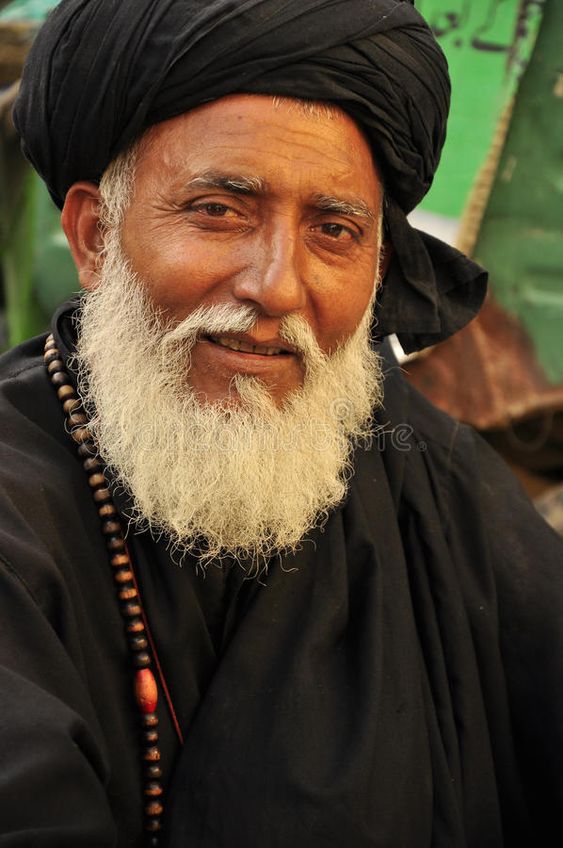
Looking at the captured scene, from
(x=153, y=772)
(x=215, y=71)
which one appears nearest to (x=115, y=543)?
(x=153, y=772)

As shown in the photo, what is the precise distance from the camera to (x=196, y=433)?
2252 millimetres

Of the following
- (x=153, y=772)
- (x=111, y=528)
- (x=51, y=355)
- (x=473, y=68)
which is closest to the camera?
(x=153, y=772)

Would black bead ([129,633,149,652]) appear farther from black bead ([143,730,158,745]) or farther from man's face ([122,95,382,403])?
man's face ([122,95,382,403])

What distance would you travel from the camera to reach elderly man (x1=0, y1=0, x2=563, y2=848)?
6.59 feet

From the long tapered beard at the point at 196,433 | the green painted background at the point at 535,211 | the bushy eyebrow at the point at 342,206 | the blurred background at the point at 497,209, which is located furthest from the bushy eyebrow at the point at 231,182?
the green painted background at the point at 535,211

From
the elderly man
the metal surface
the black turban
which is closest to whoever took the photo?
the elderly man

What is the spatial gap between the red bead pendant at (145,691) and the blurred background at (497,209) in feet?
10.1

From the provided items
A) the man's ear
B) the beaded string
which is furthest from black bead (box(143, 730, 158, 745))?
the man's ear

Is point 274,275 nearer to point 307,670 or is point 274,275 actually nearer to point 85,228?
point 85,228

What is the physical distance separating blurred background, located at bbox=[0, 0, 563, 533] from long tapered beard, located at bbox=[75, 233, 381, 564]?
8.64ft

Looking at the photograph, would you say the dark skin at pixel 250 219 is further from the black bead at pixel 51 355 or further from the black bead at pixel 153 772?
the black bead at pixel 153 772

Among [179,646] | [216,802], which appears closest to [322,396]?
[179,646]

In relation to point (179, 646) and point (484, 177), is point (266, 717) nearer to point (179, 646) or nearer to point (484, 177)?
point (179, 646)

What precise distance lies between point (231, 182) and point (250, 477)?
0.63 m
